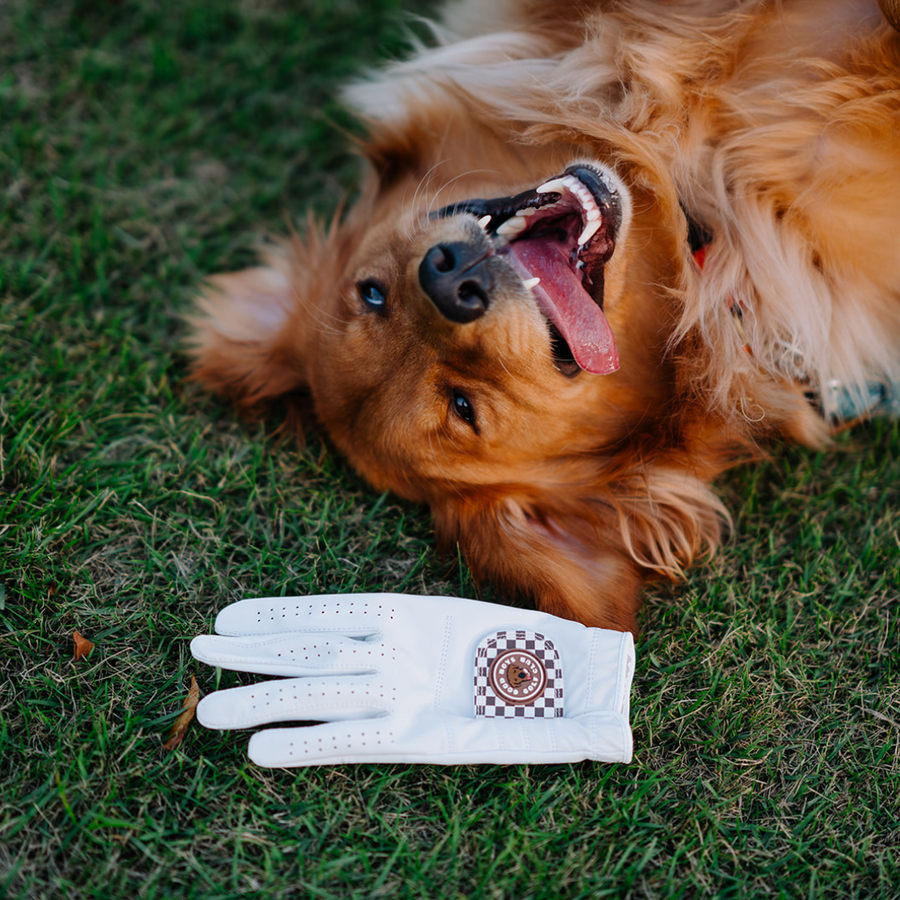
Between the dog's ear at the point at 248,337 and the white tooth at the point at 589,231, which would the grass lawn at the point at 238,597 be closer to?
the dog's ear at the point at 248,337

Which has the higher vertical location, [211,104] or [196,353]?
[211,104]

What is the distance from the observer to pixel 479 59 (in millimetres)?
2785

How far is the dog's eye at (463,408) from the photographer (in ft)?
8.21

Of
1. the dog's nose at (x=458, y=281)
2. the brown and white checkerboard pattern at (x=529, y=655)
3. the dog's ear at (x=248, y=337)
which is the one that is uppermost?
the dog's nose at (x=458, y=281)

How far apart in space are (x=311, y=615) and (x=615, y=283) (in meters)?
1.46

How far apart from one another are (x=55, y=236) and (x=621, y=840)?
3.32 m

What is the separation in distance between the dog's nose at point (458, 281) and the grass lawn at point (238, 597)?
0.88 meters

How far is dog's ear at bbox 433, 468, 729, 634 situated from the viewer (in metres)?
2.62

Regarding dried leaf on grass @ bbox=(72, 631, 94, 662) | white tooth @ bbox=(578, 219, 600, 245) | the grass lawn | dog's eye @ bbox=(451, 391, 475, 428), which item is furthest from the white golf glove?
white tooth @ bbox=(578, 219, 600, 245)

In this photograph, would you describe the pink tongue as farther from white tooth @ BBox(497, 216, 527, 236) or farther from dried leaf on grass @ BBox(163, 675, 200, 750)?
dried leaf on grass @ BBox(163, 675, 200, 750)

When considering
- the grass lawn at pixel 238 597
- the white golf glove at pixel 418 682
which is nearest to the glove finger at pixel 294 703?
the white golf glove at pixel 418 682

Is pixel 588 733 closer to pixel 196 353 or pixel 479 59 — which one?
pixel 196 353

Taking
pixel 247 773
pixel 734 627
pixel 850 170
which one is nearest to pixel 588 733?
pixel 734 627

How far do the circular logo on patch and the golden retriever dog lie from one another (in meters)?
0.22
